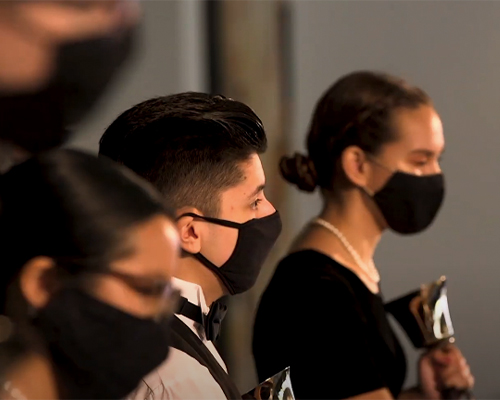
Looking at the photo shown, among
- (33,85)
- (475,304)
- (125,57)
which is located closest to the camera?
(33,85)

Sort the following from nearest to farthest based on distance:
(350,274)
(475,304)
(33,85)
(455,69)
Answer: (33,85), (350,274), (475,304), (455,69)

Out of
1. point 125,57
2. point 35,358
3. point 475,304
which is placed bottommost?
point 475,304

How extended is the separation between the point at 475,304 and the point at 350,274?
2.10 feet

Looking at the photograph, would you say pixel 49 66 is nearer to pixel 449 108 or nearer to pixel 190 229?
pixel 190 229

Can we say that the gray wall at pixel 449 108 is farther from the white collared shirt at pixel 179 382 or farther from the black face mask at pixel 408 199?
the white collared shirt at pixel 179 382

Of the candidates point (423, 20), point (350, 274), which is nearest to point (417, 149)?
point (350, 274)

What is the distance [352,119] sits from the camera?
1594 mm

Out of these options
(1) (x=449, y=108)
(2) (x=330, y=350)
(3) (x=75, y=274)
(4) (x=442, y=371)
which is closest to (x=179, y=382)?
(3) (x=75, y=274)

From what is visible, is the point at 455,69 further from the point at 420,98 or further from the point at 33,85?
the point at 33,85

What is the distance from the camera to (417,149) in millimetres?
1599

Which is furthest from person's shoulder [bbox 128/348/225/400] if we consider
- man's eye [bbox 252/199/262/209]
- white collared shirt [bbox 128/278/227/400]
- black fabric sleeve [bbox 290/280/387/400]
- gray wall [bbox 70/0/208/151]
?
gray wall [bbox 70/0/208/151]

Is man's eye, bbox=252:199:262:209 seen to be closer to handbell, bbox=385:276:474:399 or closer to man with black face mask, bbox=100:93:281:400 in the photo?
man with black face mask, bbox=100:93:281:400

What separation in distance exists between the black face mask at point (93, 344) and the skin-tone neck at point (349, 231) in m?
0.84

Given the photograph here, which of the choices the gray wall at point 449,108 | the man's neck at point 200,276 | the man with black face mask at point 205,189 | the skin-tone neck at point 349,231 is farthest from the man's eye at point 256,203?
the gray wall at point 449,108
